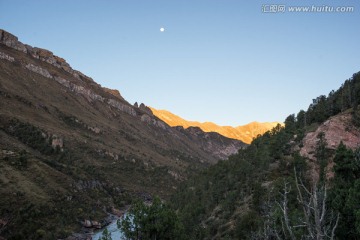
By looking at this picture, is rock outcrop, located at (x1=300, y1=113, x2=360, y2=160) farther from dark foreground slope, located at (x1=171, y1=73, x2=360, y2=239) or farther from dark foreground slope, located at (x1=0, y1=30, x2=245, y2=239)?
dark foreground slope, located at (x1=0, y1=30, x2=245, y2=239)

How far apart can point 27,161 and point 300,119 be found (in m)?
103

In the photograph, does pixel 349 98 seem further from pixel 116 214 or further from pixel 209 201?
pixel 116 214

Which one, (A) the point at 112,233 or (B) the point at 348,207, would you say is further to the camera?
(A) the point at 112,233

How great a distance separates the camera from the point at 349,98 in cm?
10769

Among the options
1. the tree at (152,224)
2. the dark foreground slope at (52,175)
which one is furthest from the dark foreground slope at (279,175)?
the dark foreground slope at (52,175)

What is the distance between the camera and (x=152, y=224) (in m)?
40.4

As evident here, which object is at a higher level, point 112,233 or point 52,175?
point 52,175

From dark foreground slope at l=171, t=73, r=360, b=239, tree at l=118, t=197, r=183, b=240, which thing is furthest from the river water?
tree at l=118, t=197, r=183, b=240

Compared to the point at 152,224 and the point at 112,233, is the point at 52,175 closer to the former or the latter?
the point at 112,233

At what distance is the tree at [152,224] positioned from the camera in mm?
40281

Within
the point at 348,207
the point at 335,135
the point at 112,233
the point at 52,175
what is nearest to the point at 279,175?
the point at 335,135

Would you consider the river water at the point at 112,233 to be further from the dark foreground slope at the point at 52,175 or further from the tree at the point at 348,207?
the tree at the point at 348,207

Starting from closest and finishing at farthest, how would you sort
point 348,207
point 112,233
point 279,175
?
point 348,207
point 279,175
point 112,233

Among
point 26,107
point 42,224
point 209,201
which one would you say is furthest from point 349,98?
point 26,107
